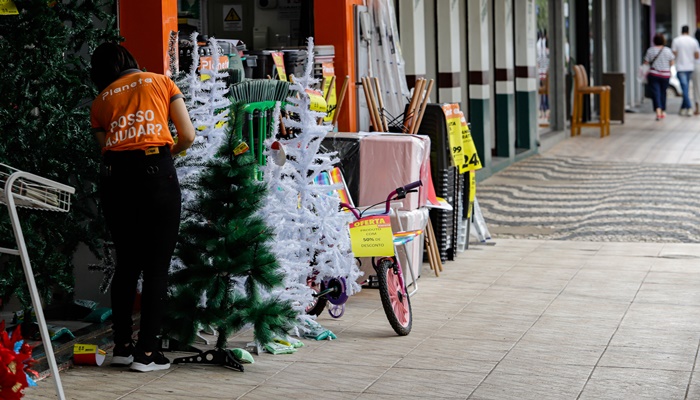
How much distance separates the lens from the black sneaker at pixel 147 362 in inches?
205

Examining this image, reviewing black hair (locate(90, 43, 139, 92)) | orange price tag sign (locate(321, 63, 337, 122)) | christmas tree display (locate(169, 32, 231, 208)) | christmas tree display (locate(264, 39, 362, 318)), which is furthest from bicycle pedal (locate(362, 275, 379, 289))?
black hair (locate(90, 43, 139, 92))

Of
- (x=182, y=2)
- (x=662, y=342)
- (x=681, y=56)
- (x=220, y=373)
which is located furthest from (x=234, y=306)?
(x=681, y=56)

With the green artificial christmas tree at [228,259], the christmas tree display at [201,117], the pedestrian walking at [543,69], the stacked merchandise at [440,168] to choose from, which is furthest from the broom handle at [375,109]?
the pedestrian walking at [543,69]

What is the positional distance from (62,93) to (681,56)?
2011 centimetres

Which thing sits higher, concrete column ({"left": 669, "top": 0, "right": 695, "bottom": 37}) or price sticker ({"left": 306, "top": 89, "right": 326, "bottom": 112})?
concrete column ({"left": 669, "top": 0, "right": 695, "bottom": 37})

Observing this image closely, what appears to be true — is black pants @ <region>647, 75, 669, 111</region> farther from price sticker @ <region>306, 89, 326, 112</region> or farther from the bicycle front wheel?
the bicycle front wheel

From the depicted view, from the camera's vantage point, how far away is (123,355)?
5320 mm

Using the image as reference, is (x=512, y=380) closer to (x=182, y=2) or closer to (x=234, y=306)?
(x=234, y=306)

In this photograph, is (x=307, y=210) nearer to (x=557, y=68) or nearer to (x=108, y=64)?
(x=108, y=64)

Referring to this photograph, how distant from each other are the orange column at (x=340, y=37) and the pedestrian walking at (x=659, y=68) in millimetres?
15264

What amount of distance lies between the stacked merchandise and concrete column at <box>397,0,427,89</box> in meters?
2.54

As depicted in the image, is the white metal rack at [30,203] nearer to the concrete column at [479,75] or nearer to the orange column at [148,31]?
the orange column at [148,31]

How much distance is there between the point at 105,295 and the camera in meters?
6.42

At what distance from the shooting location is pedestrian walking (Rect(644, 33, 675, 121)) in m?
22.3
